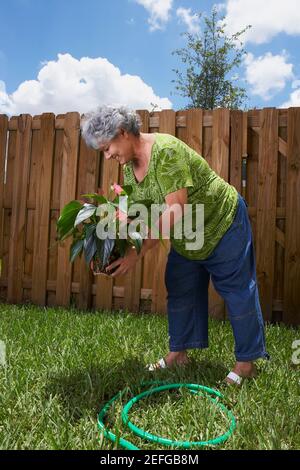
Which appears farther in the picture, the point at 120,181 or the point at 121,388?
the point at 120,181

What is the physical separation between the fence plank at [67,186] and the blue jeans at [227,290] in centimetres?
222

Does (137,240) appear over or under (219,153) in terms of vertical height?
under

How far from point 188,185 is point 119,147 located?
13.5 inches

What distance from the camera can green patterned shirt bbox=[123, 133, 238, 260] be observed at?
2152 mm

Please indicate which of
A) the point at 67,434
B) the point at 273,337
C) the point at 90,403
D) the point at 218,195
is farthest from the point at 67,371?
the point at 273,337

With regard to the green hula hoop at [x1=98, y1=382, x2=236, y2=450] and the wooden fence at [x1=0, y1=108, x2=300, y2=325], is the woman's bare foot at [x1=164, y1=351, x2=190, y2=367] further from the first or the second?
the wooden fence at [x1=0, y1=108, x2=300, y2=325]

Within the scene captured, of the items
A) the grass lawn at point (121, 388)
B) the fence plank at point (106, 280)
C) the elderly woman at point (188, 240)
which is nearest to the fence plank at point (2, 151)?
the fence plank at point (106, 280)

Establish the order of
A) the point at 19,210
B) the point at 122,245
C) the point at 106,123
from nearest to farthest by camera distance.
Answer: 1. the point at 106,123
2. the point at 122,245
3. the point at 19,210

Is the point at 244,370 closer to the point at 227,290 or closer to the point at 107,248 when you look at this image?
the point at 227,290

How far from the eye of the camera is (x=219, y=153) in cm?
420

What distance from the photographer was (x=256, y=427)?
1.82 m

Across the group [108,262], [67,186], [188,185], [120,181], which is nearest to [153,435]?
[108,262]

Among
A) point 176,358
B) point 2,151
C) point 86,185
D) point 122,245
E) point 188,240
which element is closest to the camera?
point 122,245

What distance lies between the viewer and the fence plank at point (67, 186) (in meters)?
4.70
